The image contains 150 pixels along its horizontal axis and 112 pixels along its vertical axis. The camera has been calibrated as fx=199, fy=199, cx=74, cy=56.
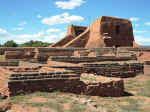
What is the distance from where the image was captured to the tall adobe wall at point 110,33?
2534 cm

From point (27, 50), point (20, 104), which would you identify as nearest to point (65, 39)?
point (27, 50)

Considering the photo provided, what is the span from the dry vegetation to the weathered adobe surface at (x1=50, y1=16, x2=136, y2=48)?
18.0 m

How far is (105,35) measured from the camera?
25734 mm

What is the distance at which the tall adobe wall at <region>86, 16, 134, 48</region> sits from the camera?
998 inches

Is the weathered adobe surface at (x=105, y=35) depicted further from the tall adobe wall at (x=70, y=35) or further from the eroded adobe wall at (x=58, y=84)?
the eroded adobe wall at (x=58, y=84)

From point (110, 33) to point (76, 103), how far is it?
22096mm

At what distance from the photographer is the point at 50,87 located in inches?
230

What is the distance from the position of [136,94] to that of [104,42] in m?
18.6

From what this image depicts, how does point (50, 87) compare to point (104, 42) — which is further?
point (104, 42)

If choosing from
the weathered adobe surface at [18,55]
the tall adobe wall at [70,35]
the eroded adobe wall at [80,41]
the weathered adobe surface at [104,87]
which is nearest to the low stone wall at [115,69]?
the weathered adobe surface at [104,87]

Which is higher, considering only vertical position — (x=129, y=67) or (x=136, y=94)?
(x=129, y=67)

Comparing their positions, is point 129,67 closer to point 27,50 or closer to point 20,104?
point 20,104

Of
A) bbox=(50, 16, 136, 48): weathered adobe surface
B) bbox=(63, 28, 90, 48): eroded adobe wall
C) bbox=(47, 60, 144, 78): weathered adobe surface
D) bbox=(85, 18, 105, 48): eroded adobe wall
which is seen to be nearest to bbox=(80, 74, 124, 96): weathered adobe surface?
bbox=(47, 60, 144, 78): weathered adobe surface

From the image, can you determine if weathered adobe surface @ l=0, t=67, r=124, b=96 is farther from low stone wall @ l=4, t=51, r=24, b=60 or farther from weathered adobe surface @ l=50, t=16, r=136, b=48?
weathered adobe surface @ l=50, t=16, r=136, b=48
